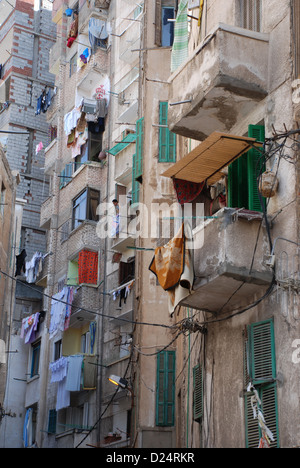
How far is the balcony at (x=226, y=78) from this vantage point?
46.8ft

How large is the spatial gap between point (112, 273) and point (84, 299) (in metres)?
1.40

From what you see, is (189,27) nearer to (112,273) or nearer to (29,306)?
(112,273)

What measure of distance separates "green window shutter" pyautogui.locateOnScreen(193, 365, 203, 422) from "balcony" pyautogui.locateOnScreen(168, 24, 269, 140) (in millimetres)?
4544

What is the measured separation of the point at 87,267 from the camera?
30.3 metres

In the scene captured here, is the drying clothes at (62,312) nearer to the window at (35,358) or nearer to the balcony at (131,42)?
the window at (35,358)

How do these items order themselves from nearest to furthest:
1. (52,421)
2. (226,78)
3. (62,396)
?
1. (226,78)
2. (62,396)
3. (52,421)

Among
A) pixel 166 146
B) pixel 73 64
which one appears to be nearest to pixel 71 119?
pixel 73 64

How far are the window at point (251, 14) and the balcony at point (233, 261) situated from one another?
12.8ft

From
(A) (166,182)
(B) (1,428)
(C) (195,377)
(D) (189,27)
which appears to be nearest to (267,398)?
(C) (195,377)

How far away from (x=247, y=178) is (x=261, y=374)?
138 inches

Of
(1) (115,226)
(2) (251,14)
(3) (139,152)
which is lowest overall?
(2) (251,14)

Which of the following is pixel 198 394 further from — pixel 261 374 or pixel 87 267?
pixel 87 267

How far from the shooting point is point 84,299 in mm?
29781

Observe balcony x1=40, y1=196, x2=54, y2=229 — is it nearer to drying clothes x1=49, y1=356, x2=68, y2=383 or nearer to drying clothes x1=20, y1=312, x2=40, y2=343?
drying clothes x1=20, y1=312, x2=40, y2=343
